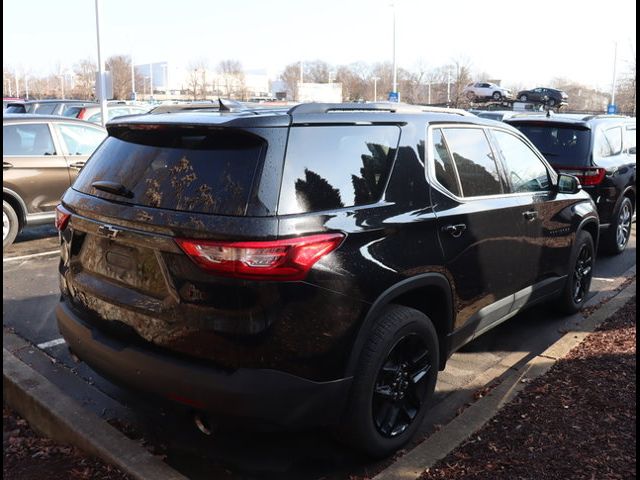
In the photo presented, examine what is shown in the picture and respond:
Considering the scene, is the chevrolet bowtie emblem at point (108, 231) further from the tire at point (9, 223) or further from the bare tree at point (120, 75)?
the bare tree at point (120, 75)

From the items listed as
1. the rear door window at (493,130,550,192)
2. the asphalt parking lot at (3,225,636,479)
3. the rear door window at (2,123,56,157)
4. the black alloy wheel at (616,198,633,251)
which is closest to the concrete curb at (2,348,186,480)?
the asphalt parking lot at (3,225,636,479)

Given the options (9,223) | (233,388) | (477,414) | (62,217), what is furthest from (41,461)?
(9,223)

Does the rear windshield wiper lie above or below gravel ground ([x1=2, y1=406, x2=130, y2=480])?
above

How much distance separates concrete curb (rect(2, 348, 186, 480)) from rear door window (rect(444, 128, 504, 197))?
94.2 inches

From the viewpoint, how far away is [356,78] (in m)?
93.1

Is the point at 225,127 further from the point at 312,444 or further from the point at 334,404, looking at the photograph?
the point at 312,444

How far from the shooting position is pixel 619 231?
8516 millimetres

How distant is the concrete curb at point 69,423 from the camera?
3115 mm

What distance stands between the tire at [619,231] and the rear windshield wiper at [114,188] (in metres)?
6.97

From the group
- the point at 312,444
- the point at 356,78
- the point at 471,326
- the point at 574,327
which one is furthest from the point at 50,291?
the point at 356,78

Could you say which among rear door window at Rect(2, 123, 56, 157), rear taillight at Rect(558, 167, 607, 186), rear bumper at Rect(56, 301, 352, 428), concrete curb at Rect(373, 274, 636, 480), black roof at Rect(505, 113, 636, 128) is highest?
black roof at Rect(505, 113, 636, 128)

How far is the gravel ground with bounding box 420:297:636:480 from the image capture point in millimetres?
3121

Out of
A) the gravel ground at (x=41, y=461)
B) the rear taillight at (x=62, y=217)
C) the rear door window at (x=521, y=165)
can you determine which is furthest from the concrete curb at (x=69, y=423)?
the rear door window at (x=521, y=165)

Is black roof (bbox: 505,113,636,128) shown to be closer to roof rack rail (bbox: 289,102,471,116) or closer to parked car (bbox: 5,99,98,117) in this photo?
roof rack rail (bbox: 289,102,471,116)
